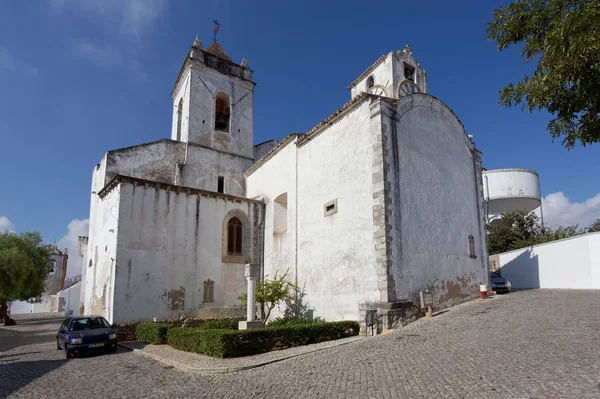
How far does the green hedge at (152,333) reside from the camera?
1350 centimetres

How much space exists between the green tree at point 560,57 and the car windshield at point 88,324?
545 inches

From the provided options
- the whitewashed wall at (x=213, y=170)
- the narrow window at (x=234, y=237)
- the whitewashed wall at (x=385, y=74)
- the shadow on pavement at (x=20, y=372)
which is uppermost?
the whitewashed wall at (x=385, y=74)

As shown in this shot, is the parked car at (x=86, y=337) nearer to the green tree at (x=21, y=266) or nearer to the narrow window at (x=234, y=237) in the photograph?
the narrow window at (x=234, y=237)

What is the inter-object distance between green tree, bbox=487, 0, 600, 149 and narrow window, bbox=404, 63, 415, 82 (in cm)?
1411

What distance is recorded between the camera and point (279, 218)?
63.1ft

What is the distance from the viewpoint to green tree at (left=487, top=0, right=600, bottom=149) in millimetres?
5676

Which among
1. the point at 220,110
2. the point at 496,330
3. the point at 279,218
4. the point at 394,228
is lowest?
the point at 496,330

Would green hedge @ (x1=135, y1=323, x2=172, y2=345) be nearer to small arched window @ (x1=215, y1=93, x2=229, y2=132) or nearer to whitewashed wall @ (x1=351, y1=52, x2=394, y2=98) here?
small arched window @ (x1=215, y1=93, x2=229, y2=132)

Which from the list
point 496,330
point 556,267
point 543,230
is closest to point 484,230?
point 556,267

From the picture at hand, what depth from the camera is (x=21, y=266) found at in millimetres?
24422

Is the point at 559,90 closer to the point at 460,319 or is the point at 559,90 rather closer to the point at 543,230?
the point at 460,319

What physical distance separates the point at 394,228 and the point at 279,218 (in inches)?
298

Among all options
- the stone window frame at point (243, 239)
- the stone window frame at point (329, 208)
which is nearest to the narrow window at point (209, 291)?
the stone window frame at point (243, 239)

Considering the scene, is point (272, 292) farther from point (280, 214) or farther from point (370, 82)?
point (370, 82)
